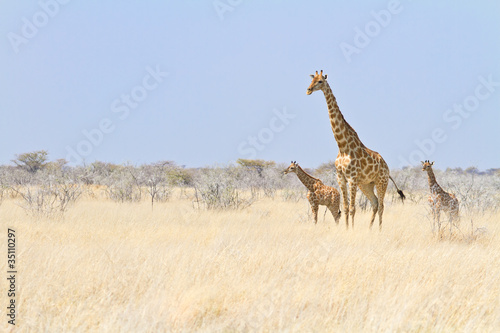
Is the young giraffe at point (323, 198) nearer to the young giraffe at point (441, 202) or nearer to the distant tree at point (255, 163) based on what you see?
the young giraffe at point (441, 202)

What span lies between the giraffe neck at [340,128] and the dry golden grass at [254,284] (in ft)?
6.19

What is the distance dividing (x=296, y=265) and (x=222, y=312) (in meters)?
1.76

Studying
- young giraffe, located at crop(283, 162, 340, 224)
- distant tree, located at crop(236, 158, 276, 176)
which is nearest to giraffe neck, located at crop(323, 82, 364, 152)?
young giraffe, located at crop(283, 162, 340, 224)

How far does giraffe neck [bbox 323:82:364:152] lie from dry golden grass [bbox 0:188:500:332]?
1.89 meters

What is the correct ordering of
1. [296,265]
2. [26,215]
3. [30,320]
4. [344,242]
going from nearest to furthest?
[30,320], [296,265], [344,242], [26,215]

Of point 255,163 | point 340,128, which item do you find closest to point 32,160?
point 255,163

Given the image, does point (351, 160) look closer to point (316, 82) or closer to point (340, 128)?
point (340, 128)

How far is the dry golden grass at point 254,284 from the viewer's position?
4.10 metres

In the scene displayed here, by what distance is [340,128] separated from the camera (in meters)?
9.17

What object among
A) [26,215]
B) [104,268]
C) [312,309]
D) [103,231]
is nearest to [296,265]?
[312,309]

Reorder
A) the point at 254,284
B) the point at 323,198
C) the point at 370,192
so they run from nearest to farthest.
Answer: the point at 254,284 → the point at 370,192 → the point at 323,198

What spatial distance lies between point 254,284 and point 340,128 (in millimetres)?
4909

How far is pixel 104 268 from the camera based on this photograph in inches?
218

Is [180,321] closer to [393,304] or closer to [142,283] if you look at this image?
[142,283]
